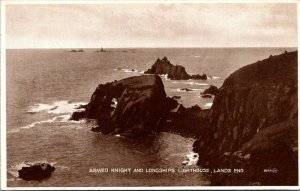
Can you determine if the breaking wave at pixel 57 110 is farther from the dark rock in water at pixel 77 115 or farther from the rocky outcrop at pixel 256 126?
the rocky outcrop at pixel 256 126

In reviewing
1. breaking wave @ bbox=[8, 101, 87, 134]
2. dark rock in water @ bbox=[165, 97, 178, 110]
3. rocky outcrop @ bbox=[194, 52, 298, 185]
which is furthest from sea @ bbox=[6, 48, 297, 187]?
rocky outcrop @ bbox=[194, 52, 298, 185]

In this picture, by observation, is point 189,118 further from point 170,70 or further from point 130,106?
point 130,106

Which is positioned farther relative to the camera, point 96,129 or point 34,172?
point 96,129

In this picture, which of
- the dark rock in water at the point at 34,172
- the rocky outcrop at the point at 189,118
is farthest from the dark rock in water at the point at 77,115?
the rocky outcrop at the point at 189,118

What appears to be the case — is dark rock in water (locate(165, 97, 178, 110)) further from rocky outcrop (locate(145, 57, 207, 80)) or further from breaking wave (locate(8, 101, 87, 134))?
breaking wave (locate(8, 101, 87, 134))

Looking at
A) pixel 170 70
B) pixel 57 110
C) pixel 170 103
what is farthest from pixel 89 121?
pixel 170 70

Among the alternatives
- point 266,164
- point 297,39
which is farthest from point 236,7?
point 266,164

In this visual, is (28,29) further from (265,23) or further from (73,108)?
(265,23)

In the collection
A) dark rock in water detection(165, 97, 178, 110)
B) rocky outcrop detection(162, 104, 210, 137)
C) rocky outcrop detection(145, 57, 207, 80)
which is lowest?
rocky outcrop detection(162, 104, 210, 137)
